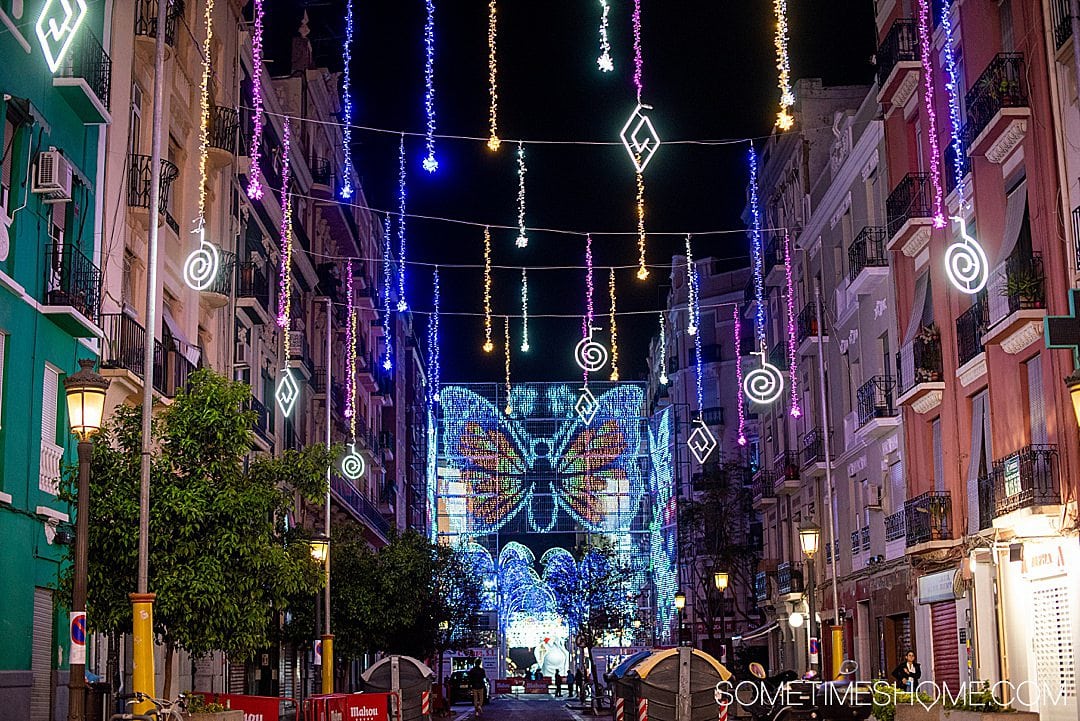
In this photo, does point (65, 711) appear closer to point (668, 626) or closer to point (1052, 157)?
point (1052, 157)

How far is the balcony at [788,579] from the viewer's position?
50.2 meters

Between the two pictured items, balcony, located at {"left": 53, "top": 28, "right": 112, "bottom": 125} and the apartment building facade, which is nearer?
the apartment building facade

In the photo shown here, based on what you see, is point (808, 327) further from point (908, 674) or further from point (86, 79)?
point (86, 79)

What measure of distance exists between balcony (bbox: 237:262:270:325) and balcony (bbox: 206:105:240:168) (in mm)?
4196

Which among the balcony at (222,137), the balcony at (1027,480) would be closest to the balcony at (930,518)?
the balcony at (1027,480)

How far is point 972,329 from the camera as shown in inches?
1163

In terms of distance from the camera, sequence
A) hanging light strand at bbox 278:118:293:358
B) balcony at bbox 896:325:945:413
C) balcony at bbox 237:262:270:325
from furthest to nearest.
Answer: hanging light strand at bbox 278:118:293:358, balcony at bbox 237:262:270:325, balcony at bbox 896:325:945:413

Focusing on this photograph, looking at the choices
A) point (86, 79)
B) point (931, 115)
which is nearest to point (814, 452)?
point (931, 115)

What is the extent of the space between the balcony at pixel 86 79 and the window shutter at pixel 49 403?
16.1 feet

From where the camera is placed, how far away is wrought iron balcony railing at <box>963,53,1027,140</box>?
83.4 feet

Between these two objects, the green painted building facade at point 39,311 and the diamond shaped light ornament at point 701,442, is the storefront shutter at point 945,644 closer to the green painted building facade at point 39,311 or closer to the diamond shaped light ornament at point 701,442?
the diamond shaped light ornament at point 701,442

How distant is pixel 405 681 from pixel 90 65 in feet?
49.5

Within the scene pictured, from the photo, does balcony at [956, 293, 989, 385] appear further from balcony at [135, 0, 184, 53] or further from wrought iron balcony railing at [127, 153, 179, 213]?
balcony at [135, 0, 184, 53]

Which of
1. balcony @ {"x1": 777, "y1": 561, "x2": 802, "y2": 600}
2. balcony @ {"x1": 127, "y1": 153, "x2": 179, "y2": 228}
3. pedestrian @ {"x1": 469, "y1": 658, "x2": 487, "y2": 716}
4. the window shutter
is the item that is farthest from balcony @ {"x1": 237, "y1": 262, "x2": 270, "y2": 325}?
balcony @ {"x1": 777, "y1": 561, "x2": 802, "y2": 600}
